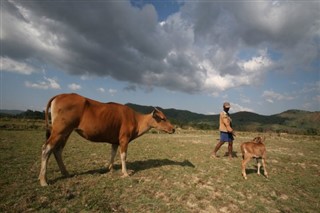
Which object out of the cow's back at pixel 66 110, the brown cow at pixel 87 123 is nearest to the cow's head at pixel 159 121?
the brown cow at pixel 87 123

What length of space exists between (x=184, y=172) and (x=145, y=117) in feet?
8.79

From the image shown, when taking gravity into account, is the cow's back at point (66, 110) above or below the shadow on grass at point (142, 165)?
above

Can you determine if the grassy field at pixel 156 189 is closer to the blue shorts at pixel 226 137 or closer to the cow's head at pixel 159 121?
the cow's head at pixel 159 121

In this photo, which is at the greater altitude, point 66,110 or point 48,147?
point 66,110

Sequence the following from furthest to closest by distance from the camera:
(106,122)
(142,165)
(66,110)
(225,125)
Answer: (225,125), (142,165), (106,122), (66,110)

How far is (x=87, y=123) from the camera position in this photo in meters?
8.02

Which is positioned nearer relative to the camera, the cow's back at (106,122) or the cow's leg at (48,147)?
the cow's leg at (48,147)

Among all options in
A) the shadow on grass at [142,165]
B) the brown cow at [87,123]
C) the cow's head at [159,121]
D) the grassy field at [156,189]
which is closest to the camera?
the grassy field at [156,189]

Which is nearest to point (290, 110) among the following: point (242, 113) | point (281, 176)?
point (242, 113)

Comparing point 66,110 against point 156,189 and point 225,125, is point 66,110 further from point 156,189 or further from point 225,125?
point 225,125

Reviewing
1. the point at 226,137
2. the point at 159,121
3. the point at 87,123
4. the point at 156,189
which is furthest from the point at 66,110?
the point at 226,137

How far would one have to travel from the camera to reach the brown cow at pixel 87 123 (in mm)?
7496

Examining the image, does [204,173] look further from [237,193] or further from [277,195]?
[277,195]

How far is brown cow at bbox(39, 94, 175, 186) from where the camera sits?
7496 millimetres
